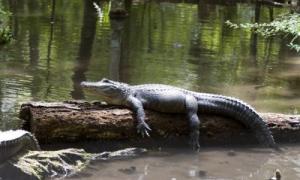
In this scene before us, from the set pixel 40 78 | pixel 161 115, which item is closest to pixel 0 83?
pixel 40 78

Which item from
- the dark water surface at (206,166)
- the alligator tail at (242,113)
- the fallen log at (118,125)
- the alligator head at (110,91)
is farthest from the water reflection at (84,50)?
the dark water surface at (206,166)

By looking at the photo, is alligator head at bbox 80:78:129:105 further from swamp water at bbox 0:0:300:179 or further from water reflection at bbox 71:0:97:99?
water reflection at bbox 71:0:97:99

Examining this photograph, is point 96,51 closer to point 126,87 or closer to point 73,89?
point 73,89

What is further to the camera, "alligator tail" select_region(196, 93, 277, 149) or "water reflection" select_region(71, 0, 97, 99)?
"water reflection" select_region(71, 0, 97, 99)

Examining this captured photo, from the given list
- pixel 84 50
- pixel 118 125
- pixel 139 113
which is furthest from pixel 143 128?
pixel 84 50

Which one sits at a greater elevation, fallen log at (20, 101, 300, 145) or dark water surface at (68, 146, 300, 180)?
fallen log at (20, 101, 300, 145)

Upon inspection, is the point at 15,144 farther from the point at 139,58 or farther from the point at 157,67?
the point at 139,58

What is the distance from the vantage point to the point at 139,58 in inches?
582

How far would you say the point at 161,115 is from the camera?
7.75 meters

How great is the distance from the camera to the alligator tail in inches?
308

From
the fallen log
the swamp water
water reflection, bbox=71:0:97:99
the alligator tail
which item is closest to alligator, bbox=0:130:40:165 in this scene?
the fallen log

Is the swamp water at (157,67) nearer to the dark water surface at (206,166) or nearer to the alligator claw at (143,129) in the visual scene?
the dark water surface at (206,166)

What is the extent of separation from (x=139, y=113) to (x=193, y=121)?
66 cm

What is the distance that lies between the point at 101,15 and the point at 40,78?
11122mm
